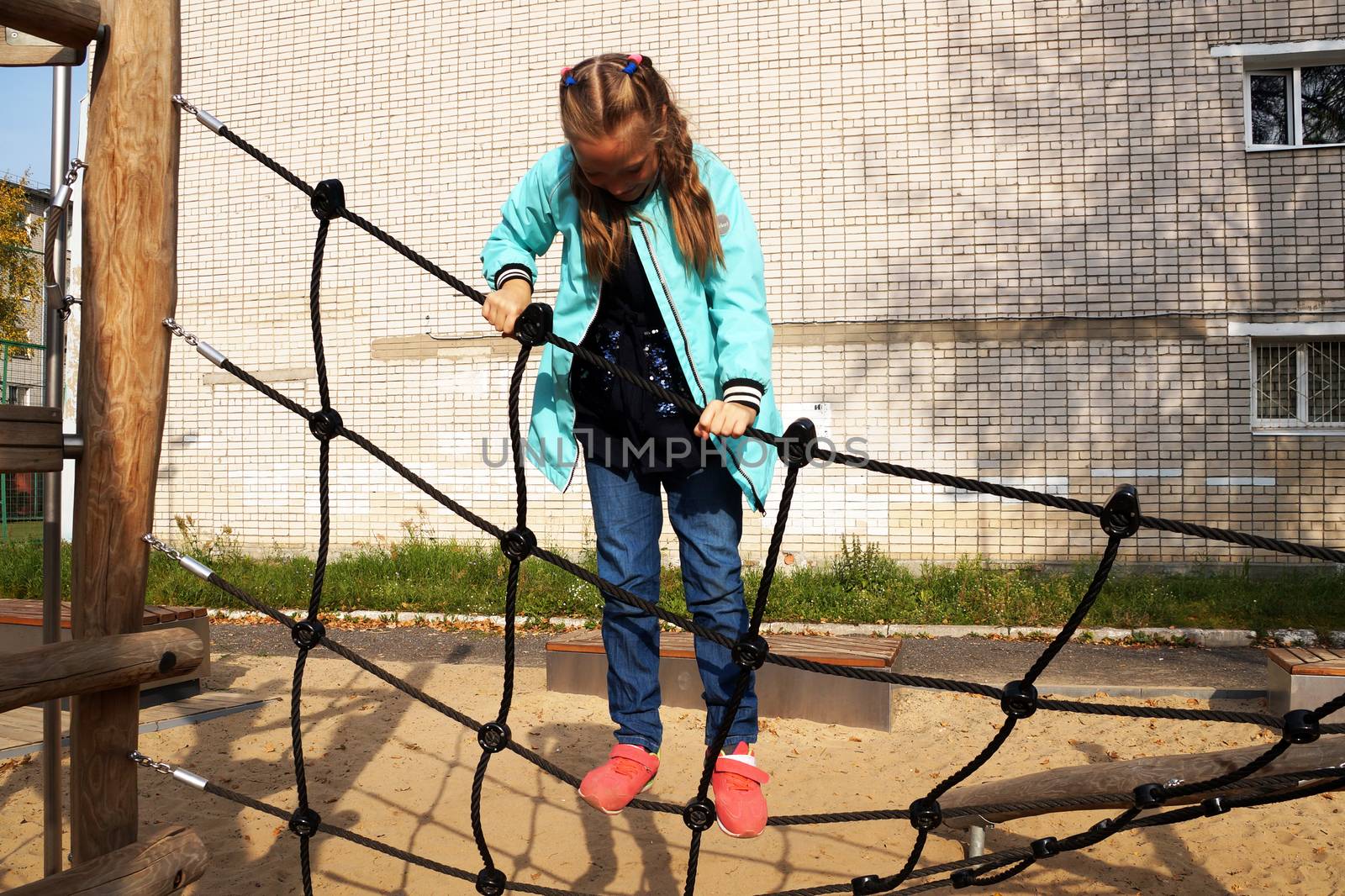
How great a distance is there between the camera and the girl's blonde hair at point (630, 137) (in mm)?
2035

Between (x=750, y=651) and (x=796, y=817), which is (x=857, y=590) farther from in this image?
(x=750, y=651)

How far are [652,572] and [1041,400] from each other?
6.95 metres

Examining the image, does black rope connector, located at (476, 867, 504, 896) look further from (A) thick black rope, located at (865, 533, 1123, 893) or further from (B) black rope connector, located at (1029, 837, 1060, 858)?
(B) black rope connector, located at (1029, 837, 1060, 858)

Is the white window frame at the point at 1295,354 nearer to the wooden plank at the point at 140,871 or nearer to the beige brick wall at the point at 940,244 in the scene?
the beige brick wall at the point at 940,244

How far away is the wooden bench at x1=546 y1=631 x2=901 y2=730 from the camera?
498 cm

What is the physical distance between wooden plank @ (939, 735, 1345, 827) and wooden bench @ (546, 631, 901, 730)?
1806 mm

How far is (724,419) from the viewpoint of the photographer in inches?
78.6

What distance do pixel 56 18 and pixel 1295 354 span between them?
9140mm

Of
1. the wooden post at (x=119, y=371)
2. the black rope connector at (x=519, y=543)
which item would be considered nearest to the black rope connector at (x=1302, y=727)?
the black rope connector at (x=519, y=543)

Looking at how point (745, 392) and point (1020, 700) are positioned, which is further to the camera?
point (745, 392)

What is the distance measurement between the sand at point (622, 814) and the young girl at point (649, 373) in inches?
52.3

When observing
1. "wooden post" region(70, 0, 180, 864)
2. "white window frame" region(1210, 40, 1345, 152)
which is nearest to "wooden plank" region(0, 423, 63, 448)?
"wooden post" region(70, 0, 180, 864)

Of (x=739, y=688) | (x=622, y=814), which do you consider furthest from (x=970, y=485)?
(x=622, y=814)

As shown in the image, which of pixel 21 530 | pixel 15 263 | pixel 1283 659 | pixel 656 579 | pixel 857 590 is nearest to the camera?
pixel 656 579
